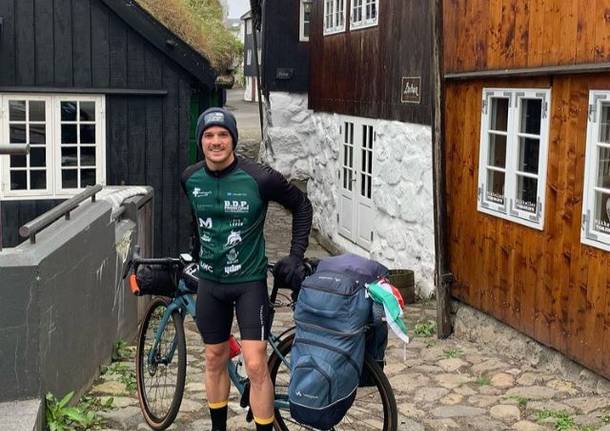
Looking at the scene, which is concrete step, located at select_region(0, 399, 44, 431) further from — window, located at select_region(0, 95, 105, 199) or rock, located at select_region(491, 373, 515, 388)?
window, located at select_region(0, 95, 105, 199)

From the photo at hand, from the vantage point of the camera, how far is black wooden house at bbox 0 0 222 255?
37.7 feet

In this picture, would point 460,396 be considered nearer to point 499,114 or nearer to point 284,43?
point 499,114

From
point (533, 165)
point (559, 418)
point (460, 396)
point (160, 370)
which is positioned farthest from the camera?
point (533, 165)

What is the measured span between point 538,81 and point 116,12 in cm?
631

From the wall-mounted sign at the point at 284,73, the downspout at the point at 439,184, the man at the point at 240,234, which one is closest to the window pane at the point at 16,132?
the downspout at the point at 439,184

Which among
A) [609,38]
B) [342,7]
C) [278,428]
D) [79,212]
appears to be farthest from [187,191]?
[342,7]

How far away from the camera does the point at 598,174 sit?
643cm

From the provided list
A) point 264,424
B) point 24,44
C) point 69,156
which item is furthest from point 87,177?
point 264,424

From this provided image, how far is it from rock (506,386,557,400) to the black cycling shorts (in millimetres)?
2785

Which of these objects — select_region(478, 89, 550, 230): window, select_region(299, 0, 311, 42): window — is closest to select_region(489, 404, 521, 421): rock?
select_region(478, 89, 550, 230): window

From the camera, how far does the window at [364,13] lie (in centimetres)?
1370

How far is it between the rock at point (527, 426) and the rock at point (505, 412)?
13cm

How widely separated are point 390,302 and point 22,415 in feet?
6.47

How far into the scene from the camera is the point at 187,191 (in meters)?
4.68
